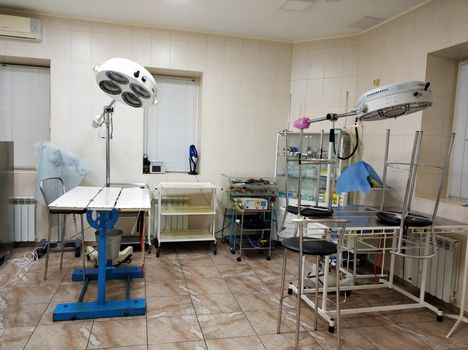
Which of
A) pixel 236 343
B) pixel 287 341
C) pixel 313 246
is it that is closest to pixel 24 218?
pixel 236 343

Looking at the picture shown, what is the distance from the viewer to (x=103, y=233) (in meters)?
2.57

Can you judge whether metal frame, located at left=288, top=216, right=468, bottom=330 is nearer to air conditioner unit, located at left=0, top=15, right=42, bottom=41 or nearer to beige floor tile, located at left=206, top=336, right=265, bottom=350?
beige floor tile, located at left=206, top=336, right=265, bottom=350

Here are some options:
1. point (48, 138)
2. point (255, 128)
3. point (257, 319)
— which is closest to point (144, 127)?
point (48, 138)

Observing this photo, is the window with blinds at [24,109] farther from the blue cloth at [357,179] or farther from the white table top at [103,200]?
the blue cloth at [357,179]

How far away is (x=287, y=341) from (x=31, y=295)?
202 centimetres

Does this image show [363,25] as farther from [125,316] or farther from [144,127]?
[125,316]

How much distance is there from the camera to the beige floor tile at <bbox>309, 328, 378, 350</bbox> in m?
2.30

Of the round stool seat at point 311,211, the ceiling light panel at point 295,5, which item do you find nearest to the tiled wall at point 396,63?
the ceiling light panel at point 295,5

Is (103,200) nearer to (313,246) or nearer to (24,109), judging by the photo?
(313,246)

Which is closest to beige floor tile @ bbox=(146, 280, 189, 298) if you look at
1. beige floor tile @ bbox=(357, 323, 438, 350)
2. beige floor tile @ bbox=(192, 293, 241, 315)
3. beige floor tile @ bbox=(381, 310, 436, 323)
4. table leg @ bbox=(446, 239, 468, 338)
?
beige floor tile @ bbox=(192, 293, 241, 315)

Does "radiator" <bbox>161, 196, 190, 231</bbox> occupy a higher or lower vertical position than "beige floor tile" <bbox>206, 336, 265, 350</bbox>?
higher

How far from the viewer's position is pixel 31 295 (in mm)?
2809

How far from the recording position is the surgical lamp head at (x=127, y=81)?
230cm

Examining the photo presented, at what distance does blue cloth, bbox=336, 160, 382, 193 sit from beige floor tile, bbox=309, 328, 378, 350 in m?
1.27
